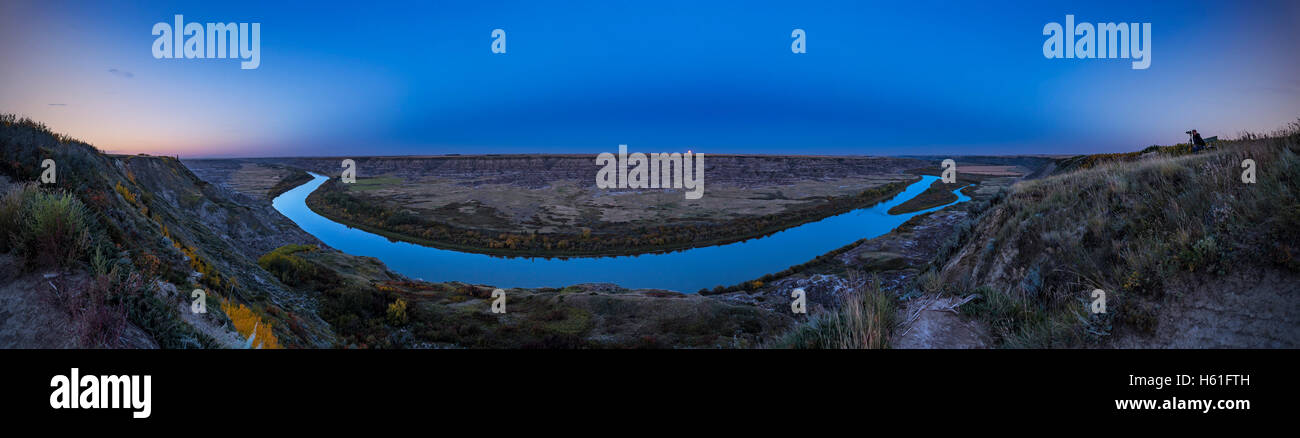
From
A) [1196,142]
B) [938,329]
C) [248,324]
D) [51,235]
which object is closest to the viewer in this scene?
[51,235]

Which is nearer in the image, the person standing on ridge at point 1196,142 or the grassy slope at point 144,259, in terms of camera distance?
the grassy slope at point 144,259

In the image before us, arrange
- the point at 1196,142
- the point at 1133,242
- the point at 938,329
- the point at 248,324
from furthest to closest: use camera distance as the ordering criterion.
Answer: the point at 1196,142, the point at 248,324, the point at 1133,242, the point at 938,329

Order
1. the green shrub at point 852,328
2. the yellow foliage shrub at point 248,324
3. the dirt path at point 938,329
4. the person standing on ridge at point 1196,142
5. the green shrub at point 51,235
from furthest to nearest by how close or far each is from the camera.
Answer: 1. the person standing on ridge at point 1196,142
2. the yellow foliage shrub at point 248,324
3. the dirt path at point 938,329
4. the green shrub at point 51,235
5. the green shrub at point 852,328

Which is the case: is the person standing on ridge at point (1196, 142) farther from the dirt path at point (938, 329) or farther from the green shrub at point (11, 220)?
the green shrub at point (11, 220)

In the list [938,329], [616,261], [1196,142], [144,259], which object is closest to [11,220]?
[144,259]

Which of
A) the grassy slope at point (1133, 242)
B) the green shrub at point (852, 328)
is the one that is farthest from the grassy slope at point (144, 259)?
the grassy slope at point (1133, 242)

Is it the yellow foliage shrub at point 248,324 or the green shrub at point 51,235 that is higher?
the green shrub at point 51,235

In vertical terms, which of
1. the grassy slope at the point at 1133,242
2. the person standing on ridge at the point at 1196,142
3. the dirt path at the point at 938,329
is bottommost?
the dirt path at the point at 938,329

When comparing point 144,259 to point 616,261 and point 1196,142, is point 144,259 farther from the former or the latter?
point 616,261

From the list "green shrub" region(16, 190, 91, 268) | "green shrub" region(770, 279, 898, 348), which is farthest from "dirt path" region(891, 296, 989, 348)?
"green shrub" region(16, 190, 91, 268)
